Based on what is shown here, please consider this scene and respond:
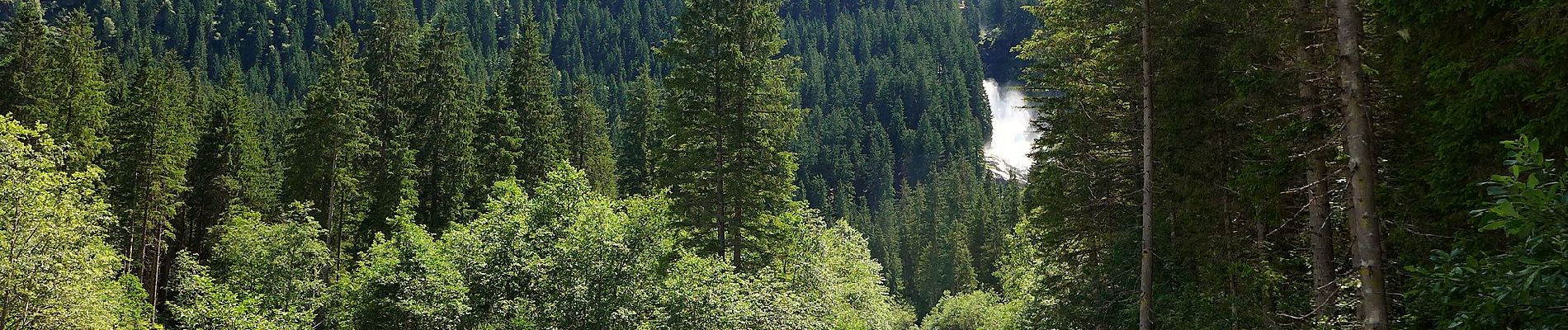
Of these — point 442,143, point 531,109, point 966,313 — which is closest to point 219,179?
point 442,143

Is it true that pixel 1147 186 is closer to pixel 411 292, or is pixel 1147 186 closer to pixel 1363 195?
pixel 1363 195

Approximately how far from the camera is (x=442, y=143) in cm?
3525

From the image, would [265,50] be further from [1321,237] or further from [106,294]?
[1321,237]

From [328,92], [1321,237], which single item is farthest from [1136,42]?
[328,92]

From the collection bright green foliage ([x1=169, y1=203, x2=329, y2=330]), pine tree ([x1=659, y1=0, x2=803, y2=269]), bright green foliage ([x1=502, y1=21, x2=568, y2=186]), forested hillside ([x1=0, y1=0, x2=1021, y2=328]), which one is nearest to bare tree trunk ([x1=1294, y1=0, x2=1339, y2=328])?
forested hillside ([x1=0, y1=0, x2=1021, y2=328])

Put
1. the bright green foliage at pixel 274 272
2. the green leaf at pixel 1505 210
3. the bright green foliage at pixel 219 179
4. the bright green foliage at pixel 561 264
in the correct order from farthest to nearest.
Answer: the bright green foliage at pixel 219 179 → the bright green foliage at pixel 274 272 → the bright green foliage at pixel 561 264 → the green leaf at pixel 1505 210

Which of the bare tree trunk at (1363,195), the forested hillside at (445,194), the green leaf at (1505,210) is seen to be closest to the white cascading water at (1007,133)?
the forested hillside at (445,194)

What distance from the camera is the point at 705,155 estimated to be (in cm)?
2398

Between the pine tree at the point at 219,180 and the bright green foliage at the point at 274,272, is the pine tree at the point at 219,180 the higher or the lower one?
the higher one

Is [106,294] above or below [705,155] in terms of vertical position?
below

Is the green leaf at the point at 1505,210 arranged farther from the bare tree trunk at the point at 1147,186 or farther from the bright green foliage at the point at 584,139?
the bright green foliage at the point at 584,139

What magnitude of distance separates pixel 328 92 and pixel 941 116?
122777 millimetres

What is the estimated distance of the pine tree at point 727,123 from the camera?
23703 mm

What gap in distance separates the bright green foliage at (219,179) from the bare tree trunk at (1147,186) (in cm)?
3614
